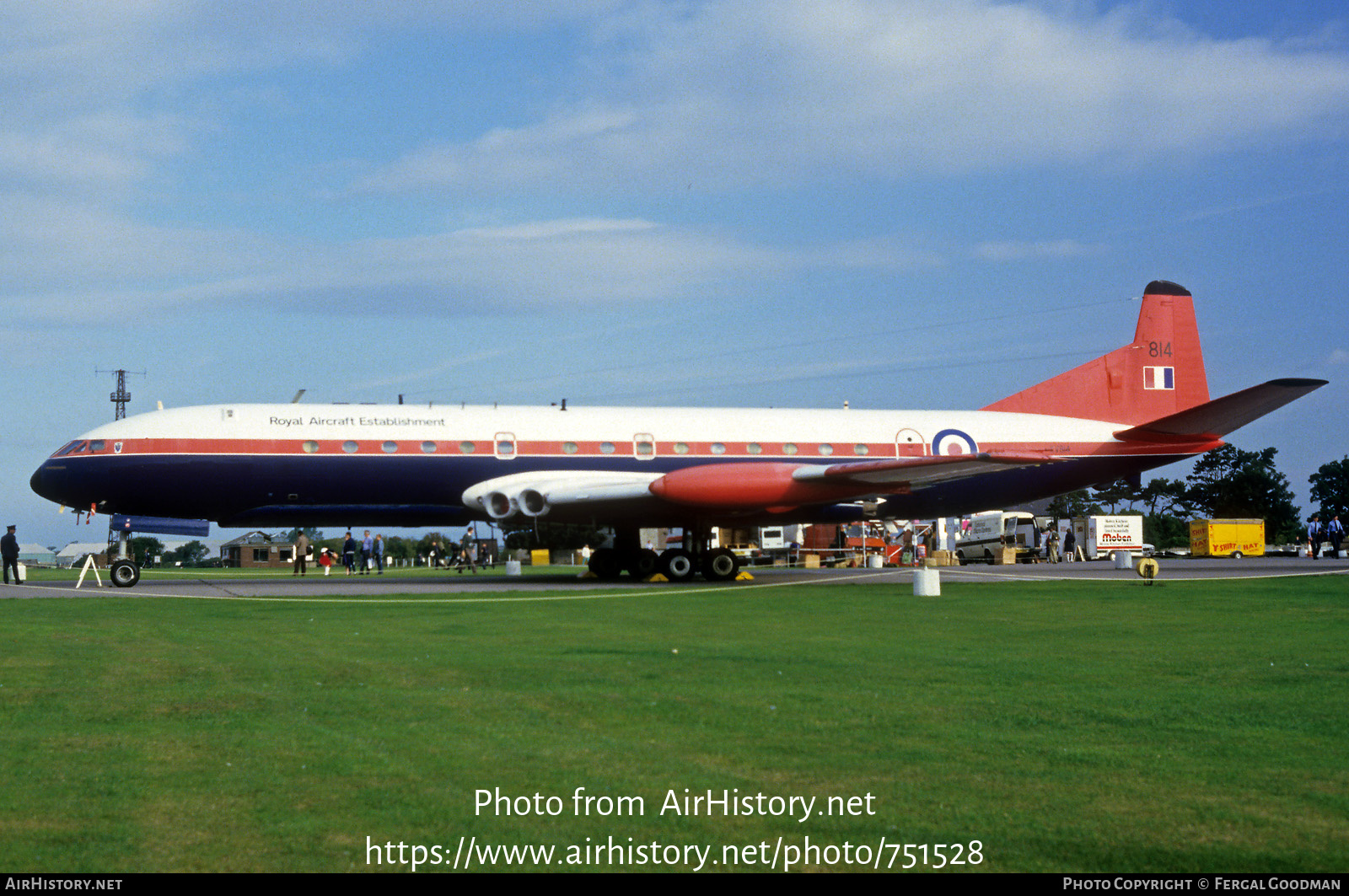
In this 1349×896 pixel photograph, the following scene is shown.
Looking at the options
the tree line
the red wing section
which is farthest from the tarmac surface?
the tree line

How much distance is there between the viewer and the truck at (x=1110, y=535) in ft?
163

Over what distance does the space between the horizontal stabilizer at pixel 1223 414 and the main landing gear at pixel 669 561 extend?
10.9 m

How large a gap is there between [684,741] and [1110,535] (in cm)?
4712

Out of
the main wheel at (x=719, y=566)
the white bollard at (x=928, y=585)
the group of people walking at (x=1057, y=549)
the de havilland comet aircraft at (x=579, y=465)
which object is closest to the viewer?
the white bollard at (x=928, y=585)

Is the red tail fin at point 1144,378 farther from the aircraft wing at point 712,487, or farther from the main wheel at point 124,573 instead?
the main wheel at point 124,573

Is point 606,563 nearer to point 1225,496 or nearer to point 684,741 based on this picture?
point 684,741

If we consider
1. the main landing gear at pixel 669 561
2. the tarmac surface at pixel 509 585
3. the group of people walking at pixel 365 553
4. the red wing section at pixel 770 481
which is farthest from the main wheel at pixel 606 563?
the group of people walking at pixel 365 553

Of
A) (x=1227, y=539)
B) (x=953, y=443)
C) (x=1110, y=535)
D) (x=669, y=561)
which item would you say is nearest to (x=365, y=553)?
(x=669, y=561)

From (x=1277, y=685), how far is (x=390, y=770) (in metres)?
6.30

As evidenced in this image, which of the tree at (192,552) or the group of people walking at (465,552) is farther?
the tree at (192,552)

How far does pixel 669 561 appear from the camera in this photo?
2639cm

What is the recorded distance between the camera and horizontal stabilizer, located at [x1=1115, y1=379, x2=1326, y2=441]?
80.1 feet

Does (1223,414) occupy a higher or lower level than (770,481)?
higher

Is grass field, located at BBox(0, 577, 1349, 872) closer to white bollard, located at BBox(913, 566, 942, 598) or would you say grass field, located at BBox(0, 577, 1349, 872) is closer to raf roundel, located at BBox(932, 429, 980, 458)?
white bollard, located at BBox(913, 566, 942, 598)
